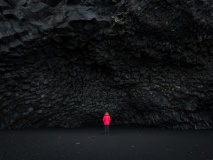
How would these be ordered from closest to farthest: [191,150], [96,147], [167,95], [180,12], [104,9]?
1. [191,150]
2. [96,147]
3. [180,12]
4. [104,9]
5. [167,95]

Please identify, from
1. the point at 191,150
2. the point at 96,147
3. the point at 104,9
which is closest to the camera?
the point at 191,150

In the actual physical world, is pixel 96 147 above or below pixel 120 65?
below

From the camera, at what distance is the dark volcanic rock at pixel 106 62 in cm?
1114

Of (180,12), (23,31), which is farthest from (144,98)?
(23,31)

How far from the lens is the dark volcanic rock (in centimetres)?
1114

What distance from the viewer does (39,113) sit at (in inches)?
484

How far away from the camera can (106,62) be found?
1289 cm

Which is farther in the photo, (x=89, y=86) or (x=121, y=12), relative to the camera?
(x=89, y=86)

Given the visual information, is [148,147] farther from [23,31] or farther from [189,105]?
A: [23,31]

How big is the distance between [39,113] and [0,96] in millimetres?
2490

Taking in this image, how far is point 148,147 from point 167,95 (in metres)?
6.30

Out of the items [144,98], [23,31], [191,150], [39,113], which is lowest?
[191,150]

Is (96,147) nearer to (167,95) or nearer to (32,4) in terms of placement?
(167,95)

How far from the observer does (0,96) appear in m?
11.2
